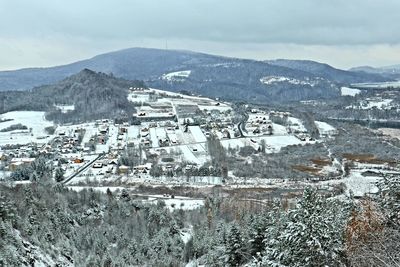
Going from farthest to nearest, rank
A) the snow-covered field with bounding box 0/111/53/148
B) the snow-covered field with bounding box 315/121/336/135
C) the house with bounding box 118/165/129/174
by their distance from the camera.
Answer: the snow-covered field with bounding box 315/121/336/135, the snow-covered field with bounding box 0/111/53/148, the house with bounding box 118/165/129/174

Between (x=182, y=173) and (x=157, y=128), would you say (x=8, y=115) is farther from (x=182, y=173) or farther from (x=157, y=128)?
(x=182, y=173)

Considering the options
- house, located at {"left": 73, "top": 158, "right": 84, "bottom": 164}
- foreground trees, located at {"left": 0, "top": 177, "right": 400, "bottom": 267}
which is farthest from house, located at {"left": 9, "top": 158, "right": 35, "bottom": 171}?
foreground trees, located at {"left": 0, "top": 177, "right": 400, "bottom": 267}

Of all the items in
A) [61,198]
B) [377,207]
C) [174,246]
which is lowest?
[174,246]

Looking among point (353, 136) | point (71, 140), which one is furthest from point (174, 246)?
point (353, 136)

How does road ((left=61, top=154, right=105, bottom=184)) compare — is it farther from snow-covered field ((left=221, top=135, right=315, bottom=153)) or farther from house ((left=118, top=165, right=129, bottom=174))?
snow-covered field ((left=221, top=135, right=315, bottom=153))

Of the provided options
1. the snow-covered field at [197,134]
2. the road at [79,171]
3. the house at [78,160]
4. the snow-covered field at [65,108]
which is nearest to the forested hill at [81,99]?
the snow-covered field at [65,108]

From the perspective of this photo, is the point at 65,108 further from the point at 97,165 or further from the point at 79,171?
the point at 79,171

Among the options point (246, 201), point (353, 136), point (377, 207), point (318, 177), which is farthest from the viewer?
point (353, 136)
